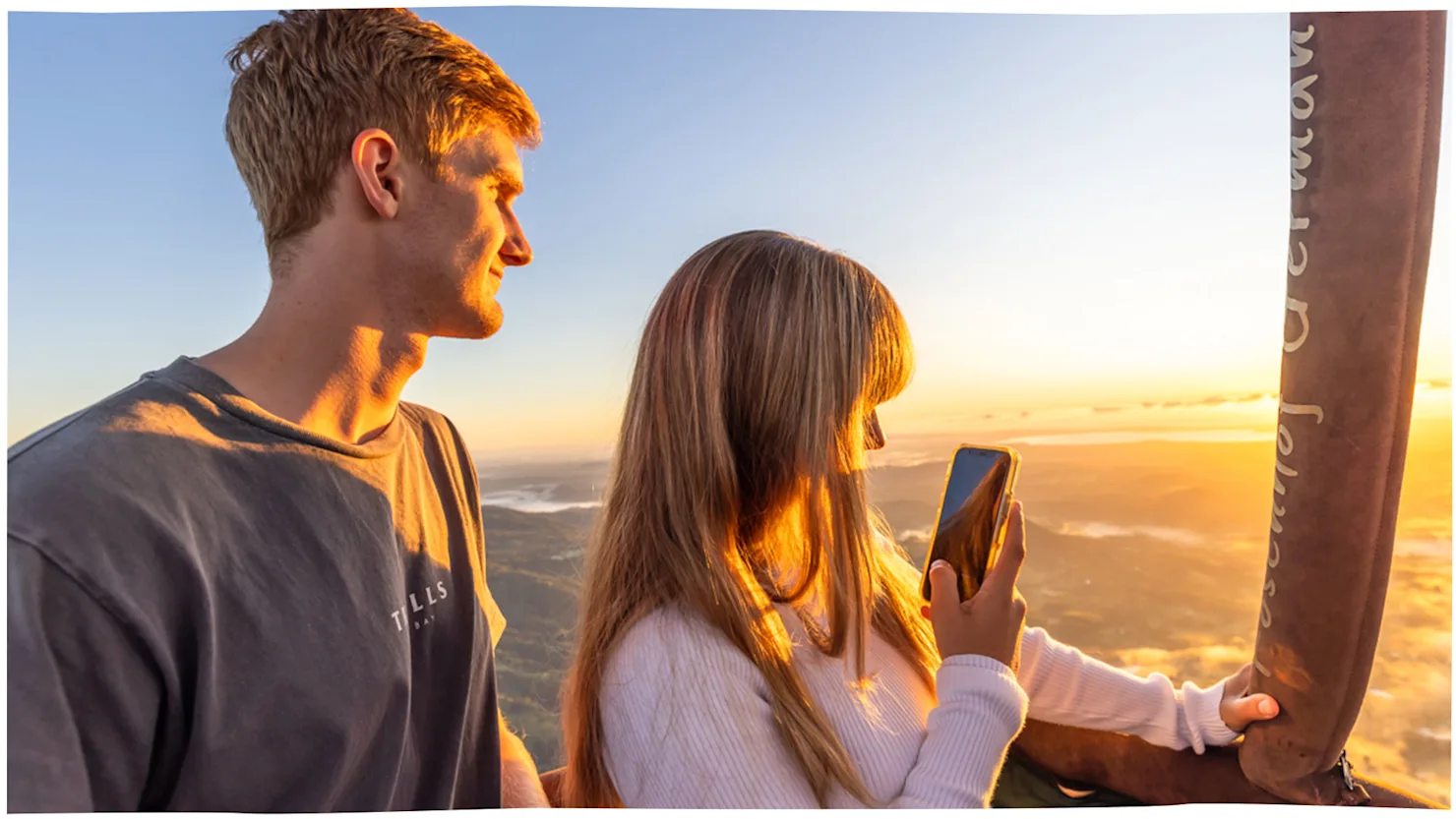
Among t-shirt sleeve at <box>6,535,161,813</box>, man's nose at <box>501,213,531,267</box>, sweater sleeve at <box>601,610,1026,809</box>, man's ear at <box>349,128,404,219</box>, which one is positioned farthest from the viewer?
man's nose at <box>501,213,531,267</box>

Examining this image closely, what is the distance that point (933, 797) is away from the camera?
103 cm

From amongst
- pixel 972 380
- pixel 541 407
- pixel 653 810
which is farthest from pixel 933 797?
pixel 541 407

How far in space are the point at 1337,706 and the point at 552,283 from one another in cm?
117

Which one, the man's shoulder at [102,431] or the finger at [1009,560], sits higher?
the man's shoulder at [102,431]

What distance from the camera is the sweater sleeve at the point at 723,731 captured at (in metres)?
1.00

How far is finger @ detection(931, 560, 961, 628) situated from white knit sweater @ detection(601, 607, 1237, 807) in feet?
0.17

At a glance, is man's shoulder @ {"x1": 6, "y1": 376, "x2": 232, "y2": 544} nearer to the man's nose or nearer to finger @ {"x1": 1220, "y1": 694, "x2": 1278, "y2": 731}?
the man's nose

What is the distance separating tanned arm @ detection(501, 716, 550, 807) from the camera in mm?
1280

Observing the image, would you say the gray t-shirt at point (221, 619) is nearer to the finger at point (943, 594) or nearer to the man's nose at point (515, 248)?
the man's nose at point (515, 248)

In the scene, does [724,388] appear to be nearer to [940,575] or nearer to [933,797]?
[940,575]

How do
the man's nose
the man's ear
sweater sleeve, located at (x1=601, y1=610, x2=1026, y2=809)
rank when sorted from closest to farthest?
sweater sleeve, located at (x1=601, y1=610, x2=1026, y2=809)
the man's ear
the man's nose

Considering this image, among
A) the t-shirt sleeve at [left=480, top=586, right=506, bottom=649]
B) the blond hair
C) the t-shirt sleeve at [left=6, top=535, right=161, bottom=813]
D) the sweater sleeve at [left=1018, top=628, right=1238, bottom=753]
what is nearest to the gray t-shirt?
the t-shirt sleeve at [left=6, top=535, right=161, bottom=813]

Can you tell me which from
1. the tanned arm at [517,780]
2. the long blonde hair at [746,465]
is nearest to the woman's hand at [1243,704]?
the long blonde hair at [746,465]

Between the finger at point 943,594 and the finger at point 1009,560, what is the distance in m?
0.03
